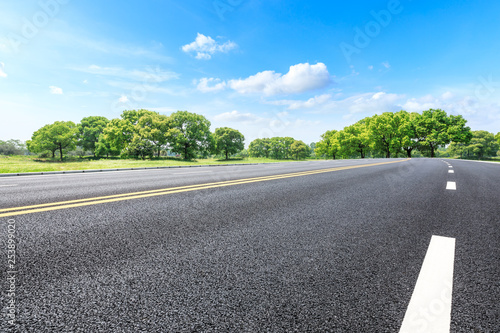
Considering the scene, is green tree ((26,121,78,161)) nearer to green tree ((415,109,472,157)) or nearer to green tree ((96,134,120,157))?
green tree ((96,134,120,157))

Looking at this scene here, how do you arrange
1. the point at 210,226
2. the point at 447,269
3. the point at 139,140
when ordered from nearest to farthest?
the point at 447,269, the point at 210,226, the point at 139,140

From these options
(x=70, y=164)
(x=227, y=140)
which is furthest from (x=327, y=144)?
(x=70, y=164)

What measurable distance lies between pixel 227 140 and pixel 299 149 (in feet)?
130

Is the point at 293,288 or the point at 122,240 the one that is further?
the point at 122,240

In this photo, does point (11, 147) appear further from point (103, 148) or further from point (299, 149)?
point (299, 149)

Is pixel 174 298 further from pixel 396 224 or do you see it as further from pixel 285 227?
pixel 396 224

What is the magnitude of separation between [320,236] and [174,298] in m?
1.87

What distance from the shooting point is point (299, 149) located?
9256 cm

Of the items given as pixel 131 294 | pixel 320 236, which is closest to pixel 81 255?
pixel 131 294

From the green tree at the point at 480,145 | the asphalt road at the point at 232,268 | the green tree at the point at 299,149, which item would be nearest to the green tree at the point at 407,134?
the green tree at the point at 480,145

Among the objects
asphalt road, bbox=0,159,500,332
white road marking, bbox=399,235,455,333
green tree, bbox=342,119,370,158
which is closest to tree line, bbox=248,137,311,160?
green tree, bbox=342,119,370,158

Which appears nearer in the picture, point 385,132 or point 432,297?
point 432,297

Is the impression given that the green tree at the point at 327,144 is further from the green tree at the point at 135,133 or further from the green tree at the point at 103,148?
the green tree at the point at 103,148

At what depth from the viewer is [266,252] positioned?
2.31m
